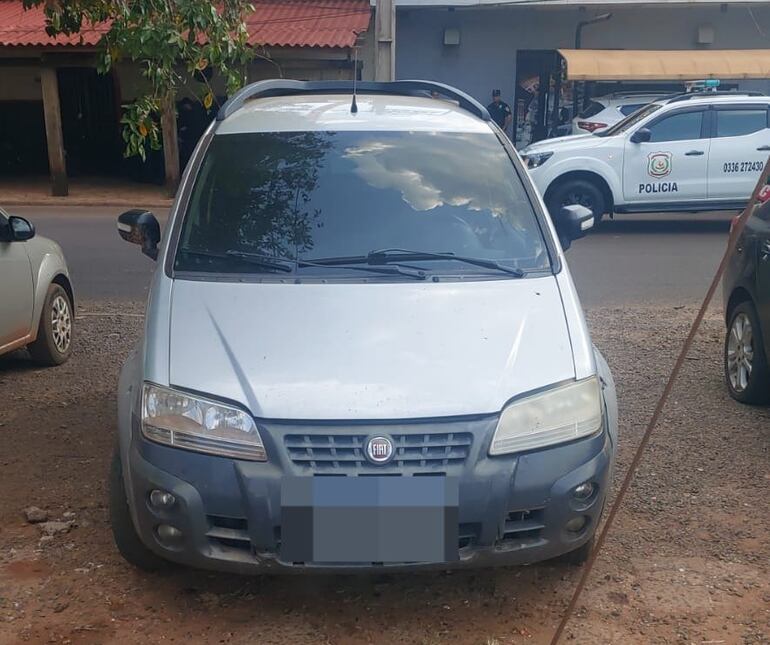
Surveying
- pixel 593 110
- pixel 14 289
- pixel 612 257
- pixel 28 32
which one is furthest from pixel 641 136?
pixel 28 32

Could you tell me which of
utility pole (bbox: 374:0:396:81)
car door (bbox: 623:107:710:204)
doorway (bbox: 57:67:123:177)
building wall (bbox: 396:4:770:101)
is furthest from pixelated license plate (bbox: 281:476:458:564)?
building wall (bbox: 396:4:770:101)

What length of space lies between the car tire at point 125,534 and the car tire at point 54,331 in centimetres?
304

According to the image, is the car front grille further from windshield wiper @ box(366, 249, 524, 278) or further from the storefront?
the storefront

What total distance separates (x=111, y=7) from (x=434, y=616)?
4.43 meters

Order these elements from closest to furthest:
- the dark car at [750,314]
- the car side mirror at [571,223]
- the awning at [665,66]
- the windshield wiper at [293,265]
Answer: the windshield wiper at [293,265]
the car side mirror at [571,223]
the dark car at [750,314]
the awning at [665,66]

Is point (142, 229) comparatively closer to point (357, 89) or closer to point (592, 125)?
point (357, 89)

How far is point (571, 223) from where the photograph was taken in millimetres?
4926

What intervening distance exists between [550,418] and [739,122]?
1102 centimetres

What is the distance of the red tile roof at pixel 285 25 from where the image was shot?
53.1 feet

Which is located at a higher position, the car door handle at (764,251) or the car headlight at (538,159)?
the car door handle at (764,251)

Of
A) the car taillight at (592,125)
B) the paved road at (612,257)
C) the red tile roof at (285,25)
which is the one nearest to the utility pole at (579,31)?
the car taillight at (592,125)

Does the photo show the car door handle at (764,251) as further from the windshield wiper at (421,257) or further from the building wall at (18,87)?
the building wall at (18,87)

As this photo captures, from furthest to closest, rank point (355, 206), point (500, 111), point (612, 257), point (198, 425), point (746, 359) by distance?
point (500, 111), point (612, 257), point (746, 359), point (355, 206), point (198, 425)

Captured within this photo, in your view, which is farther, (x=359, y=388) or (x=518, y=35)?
(x=518, y=35)
